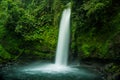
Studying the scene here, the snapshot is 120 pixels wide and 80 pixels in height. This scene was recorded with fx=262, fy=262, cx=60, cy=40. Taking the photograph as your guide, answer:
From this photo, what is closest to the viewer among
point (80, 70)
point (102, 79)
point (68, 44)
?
point (102, 79)

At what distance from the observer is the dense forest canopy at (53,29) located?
17.9 meters

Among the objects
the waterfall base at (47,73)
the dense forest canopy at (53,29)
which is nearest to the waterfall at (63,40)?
the dense forest canopy at (53,29)

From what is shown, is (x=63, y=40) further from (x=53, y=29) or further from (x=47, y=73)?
(x=47, y=73)

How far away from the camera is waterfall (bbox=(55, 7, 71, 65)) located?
20727 millimetres

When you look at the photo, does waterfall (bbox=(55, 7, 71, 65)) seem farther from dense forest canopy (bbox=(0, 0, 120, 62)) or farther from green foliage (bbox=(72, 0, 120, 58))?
green foliage (bbox=(72, 0, 120, 58))

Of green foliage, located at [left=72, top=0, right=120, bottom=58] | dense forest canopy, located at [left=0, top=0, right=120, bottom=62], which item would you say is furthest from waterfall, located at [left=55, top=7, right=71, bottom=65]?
green foliage, located at [left=72, top=0, right=120, bottom=58]

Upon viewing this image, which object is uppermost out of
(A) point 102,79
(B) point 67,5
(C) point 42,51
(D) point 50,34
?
(B) point 67,5

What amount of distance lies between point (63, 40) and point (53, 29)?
2308mm

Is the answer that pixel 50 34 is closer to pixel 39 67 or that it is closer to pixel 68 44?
pixel 68 44

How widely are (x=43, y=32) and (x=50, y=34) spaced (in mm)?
827

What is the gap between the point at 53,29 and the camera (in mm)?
23266

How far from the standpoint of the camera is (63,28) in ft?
71.5

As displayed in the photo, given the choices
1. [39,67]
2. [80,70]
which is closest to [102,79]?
[80,70]

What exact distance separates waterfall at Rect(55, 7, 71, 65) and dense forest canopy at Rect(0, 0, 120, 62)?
590 millimetres
